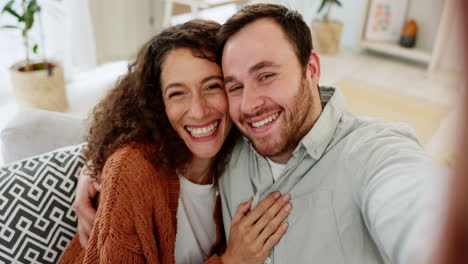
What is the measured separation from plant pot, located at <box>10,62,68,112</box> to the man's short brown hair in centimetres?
207

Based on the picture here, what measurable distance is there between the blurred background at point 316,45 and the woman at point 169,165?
151 cm

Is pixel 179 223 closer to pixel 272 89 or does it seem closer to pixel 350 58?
pixel 272 89

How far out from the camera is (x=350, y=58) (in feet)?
13.2

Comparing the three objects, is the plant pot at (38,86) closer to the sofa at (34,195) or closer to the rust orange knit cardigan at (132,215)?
the sofa at (34,195)

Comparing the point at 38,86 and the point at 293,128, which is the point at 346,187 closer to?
the point at 293,128

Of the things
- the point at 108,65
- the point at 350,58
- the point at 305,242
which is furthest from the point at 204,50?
the point at 350,58

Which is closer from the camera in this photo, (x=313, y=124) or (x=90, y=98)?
(x=313, y=124)

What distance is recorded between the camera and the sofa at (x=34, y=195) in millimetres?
994

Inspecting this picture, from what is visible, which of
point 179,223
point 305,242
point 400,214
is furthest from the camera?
point 179,223

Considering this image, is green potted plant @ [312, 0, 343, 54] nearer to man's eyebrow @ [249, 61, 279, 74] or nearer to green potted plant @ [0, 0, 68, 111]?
green potted plant @ [0, 0, 68, 111]

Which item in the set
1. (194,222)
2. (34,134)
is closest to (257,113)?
(194,222)

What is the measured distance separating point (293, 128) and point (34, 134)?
89 centimetres

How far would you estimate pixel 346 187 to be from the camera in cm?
86

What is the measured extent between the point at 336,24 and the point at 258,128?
3266mm
